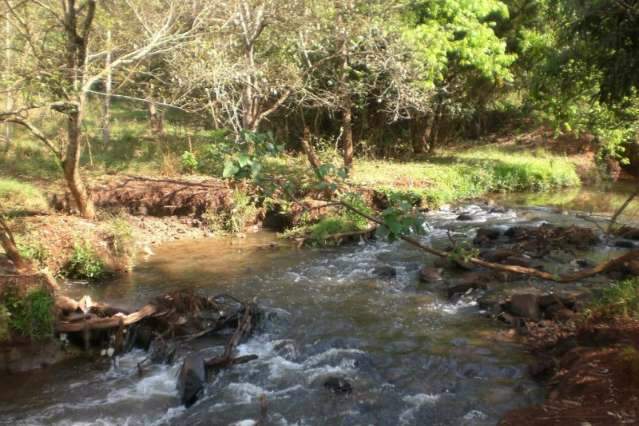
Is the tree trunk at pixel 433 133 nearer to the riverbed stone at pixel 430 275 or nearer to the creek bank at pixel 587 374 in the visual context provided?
the riverbed stone at pixel 430 275

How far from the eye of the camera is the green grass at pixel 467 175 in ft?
54.4

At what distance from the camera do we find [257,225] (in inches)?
562

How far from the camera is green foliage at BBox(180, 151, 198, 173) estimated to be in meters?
16.6

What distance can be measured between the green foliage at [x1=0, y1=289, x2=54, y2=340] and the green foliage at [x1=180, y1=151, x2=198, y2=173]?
1003 cm

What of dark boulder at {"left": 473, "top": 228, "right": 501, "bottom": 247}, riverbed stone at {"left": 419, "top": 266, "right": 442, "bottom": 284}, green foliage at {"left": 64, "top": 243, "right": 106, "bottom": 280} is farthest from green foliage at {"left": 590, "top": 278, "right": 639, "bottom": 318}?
green foliage at {"left": 64, "top": 243, "right": 106, "bottom": 280}

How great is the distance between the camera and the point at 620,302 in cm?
686

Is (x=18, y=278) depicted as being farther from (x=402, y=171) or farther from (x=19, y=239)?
(x=402, y=171)

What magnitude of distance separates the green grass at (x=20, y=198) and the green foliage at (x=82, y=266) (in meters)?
3.22

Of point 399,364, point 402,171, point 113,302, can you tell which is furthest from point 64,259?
point 402,171

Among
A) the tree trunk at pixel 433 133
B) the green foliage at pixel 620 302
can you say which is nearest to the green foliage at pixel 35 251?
the green foliage at pixel 620 302

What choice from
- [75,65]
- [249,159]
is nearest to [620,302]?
[249,159]

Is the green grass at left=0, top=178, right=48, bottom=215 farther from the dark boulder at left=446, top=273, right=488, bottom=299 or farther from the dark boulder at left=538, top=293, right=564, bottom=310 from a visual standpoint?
the dark boulder at left=538, top=293, right=564, bottom=310

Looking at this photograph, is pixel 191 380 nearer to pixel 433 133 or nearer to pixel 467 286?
pixel 467 286

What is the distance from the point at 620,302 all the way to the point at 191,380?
512 centimetres
